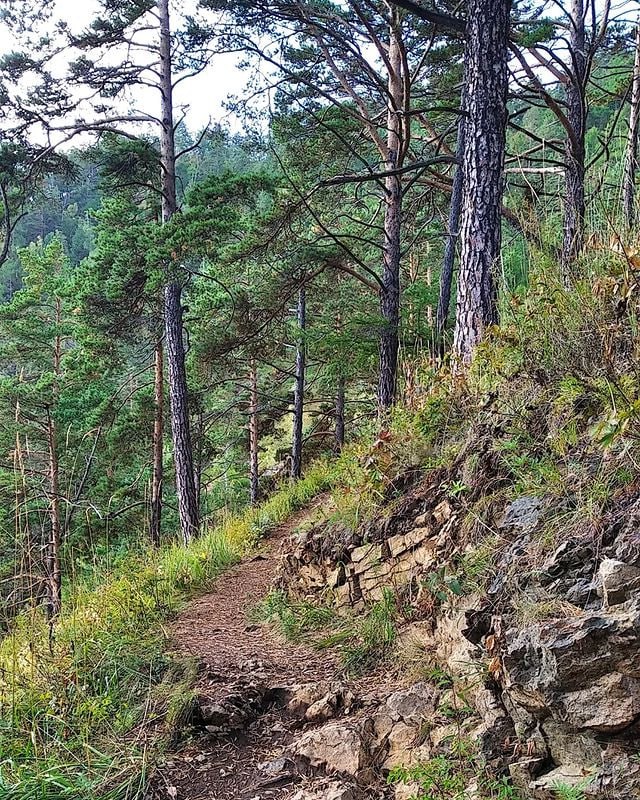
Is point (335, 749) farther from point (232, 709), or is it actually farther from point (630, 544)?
point (630, 544)

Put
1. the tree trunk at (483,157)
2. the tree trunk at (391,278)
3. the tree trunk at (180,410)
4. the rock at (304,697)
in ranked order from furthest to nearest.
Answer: the tree trunk at (180,410) < the tree trunk at (391,278) < the tree trunk at (483,157) < the rock at (304,697)

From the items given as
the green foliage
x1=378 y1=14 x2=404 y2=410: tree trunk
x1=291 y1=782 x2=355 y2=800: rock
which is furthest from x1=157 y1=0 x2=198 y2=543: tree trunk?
the green foliage

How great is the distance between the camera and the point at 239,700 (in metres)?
3.25

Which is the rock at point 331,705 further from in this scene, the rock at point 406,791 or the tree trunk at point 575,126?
the tree trunk at point 575,126

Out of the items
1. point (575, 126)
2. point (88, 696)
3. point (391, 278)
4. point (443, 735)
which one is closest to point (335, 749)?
point (443, 735)

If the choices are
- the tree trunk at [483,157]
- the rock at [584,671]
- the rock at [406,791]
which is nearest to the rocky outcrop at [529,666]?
the rock at [584,671]

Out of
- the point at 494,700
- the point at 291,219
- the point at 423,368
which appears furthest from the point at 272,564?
the point at 494,700

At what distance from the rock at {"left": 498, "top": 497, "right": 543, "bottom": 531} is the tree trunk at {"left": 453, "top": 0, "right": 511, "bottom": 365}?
197 cm

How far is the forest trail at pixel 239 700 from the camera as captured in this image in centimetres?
266

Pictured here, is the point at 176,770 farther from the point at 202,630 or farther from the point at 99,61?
the point at 99,61

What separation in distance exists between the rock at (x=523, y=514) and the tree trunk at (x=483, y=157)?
1965 millimetres

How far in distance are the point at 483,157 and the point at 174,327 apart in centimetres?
533

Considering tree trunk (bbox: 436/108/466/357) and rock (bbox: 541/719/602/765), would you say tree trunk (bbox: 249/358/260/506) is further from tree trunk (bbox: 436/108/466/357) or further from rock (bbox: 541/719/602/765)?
rock (bbox: 541/719/602/765)

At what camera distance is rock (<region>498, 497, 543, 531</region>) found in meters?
2.50
